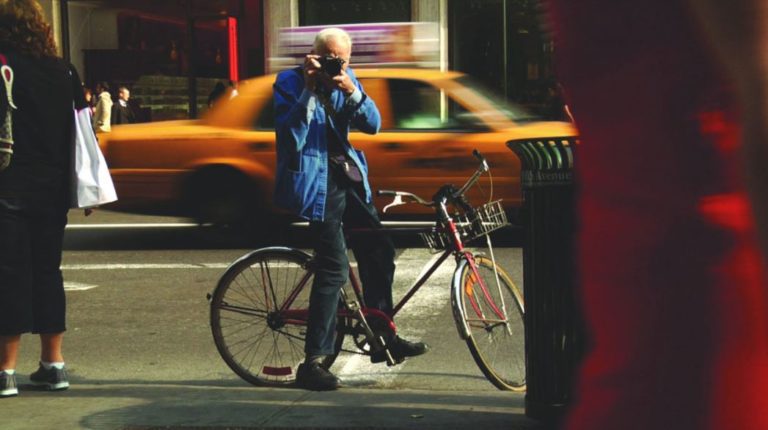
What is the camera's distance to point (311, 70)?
5367mm

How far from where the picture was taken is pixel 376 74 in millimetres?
11180

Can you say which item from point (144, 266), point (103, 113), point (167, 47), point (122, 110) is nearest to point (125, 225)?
point (144, 266)

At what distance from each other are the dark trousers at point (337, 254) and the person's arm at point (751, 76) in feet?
14.8

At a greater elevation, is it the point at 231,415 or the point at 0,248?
the point at 0,248

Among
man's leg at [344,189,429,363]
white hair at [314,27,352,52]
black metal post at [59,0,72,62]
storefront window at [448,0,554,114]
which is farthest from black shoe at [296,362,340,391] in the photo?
black metal post at [59,0,72,62]

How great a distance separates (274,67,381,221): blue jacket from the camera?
5.33 metres

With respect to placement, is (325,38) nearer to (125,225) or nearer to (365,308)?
(365,308)

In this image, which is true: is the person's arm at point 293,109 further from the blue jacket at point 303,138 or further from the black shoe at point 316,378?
the black shoe at point 316,378

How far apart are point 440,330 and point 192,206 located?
4679 mm

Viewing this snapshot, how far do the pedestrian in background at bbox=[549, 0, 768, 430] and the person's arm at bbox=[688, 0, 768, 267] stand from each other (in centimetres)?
6

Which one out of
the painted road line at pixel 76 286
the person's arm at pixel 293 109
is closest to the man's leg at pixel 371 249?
the person's arm at pixel 293 109

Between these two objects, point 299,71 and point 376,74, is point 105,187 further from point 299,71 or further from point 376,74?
point 376,74

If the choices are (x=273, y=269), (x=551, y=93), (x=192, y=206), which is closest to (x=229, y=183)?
(x=192, y=206)

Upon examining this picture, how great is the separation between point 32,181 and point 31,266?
361 mm
